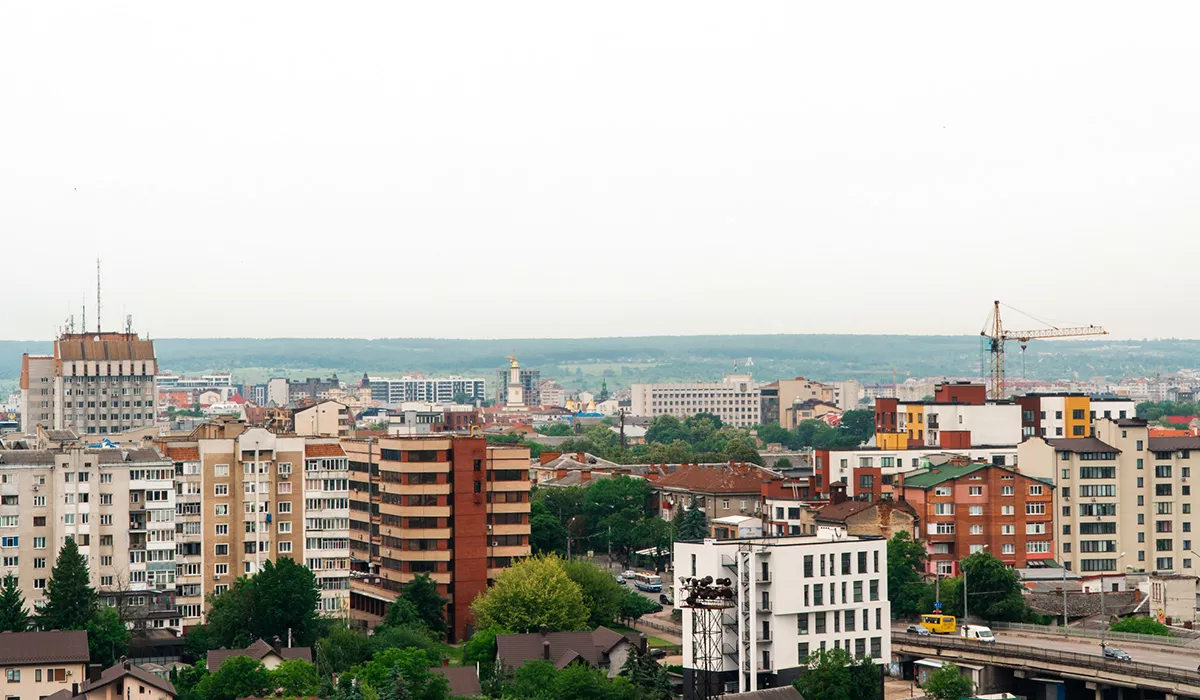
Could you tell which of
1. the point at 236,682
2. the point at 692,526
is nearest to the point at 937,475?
the point at 692,526

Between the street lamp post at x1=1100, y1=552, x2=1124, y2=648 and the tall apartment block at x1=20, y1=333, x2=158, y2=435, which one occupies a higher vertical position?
the tall apartment block at x1=20, y1=333, x2=158, y2=435

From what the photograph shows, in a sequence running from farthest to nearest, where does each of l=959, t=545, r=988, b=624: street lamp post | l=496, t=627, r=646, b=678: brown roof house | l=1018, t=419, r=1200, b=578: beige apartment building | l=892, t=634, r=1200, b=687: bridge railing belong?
l=1018, t=419, r=1200, b=578: beige apartment building → l=959, t=545, r=988, b=624: street lamp post → l=496, t=627, r=646, b=678: brown roof house → l=892, t=634, r=1200, b=687: bridge railing

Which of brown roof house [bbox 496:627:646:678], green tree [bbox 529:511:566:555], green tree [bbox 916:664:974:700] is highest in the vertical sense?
green tree [bbox 529:511:566:555]

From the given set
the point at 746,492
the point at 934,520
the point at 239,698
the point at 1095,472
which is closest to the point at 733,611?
the point at 239,698

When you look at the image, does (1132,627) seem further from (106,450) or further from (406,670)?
(106,450)

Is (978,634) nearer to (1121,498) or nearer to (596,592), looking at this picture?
(596,592)

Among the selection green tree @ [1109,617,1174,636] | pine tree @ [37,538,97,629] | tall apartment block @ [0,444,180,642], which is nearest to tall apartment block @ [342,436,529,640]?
tall apartment block @ [0,444,180,642]

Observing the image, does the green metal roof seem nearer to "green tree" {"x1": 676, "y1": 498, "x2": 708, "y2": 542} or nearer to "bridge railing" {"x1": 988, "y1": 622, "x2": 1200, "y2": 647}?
"bridge railing" {"x1": 988, "y1": 622, "x2": 1200, "y2": 647}
